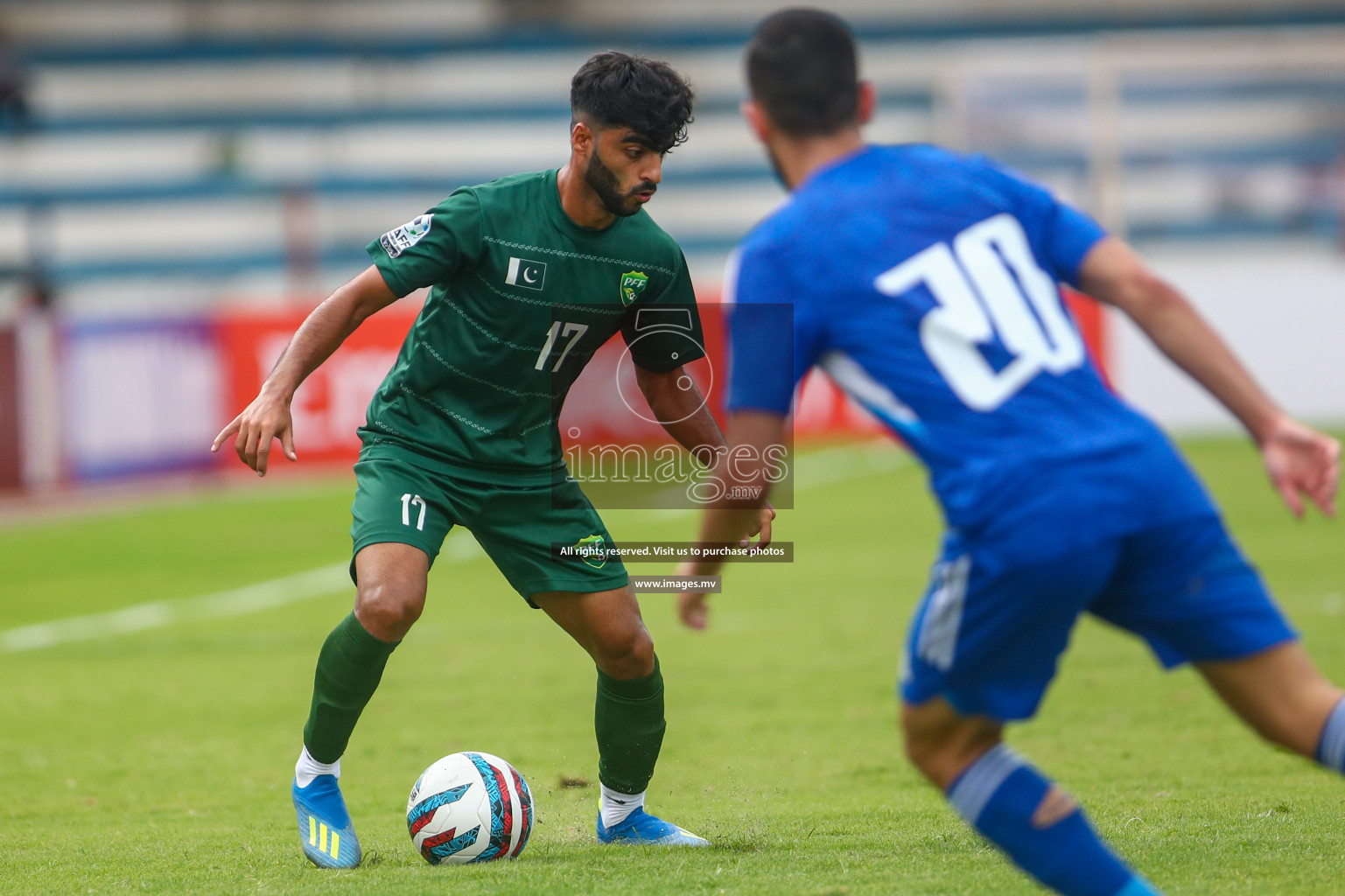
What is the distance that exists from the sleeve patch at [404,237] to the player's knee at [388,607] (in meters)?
0.90

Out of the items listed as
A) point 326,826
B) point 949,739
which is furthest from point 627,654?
point 949,739

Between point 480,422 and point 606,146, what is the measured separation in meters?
0.89

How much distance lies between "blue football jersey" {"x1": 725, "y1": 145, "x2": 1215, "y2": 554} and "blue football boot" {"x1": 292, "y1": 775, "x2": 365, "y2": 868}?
6.62 ft

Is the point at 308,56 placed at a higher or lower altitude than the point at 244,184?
higher

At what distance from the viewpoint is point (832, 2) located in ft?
93.6

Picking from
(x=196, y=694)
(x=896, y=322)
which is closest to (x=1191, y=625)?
(x=896, y=322)

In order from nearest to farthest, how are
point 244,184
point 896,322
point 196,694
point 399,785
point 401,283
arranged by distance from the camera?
point 896,322
point 401,283
point 399,785
point 196,694
point 244,184

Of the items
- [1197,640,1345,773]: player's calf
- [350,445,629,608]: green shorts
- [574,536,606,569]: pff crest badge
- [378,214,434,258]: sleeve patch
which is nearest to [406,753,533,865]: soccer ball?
[350,445,629,608]: green shorts

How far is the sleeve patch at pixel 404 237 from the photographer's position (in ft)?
14.1

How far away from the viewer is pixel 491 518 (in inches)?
180

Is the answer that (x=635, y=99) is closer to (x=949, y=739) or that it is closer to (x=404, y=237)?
(x=404, y=237)

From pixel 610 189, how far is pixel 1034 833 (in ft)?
7.10

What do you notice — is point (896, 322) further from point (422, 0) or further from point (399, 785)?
point (422, 0)

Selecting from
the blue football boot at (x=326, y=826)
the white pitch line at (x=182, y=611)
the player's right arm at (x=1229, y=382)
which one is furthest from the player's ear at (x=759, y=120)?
the white pitch line at (x=182, y=611)
